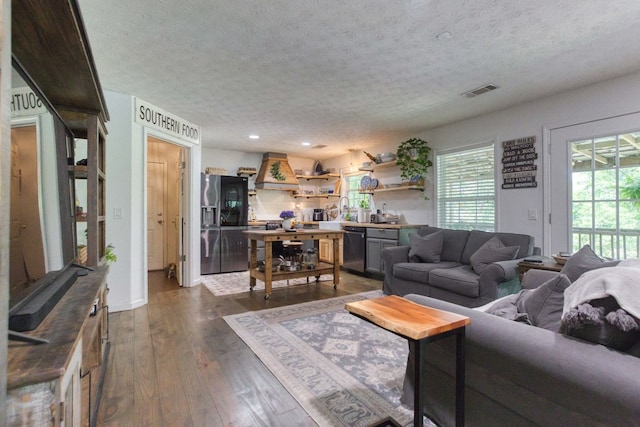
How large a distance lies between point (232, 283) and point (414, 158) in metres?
3.50

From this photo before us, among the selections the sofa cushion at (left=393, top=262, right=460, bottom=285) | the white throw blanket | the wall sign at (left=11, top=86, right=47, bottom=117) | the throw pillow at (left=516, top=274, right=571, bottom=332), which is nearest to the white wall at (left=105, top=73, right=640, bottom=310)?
the sofa cushion at (left=393, top=262, right=460, bottom=285)

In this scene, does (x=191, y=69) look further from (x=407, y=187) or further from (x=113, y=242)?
(x=407, y=187)

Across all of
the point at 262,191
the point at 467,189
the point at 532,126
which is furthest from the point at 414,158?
the point at 262,191

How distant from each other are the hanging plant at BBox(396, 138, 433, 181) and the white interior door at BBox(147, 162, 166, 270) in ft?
14.8

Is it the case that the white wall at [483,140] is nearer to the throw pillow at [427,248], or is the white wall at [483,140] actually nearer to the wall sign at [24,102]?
the throw pillow at [427,248]

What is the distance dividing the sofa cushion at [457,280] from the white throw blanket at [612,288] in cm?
182

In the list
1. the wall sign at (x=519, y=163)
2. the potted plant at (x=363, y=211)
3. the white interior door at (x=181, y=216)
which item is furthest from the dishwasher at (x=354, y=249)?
the white interior door at (x=181, y=216)

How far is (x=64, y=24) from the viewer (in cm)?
122

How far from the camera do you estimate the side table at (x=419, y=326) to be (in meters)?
1.18

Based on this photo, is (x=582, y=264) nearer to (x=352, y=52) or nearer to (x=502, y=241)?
(x=502, y=241)

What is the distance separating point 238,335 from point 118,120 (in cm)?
273

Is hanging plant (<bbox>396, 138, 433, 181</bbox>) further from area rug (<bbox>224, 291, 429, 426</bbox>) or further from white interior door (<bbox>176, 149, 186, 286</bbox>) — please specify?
white interior door (<bbox>176, 149, 186, 286</bbox>)

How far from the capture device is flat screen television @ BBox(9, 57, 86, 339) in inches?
39.6

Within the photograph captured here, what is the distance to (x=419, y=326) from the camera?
119 centimetres
